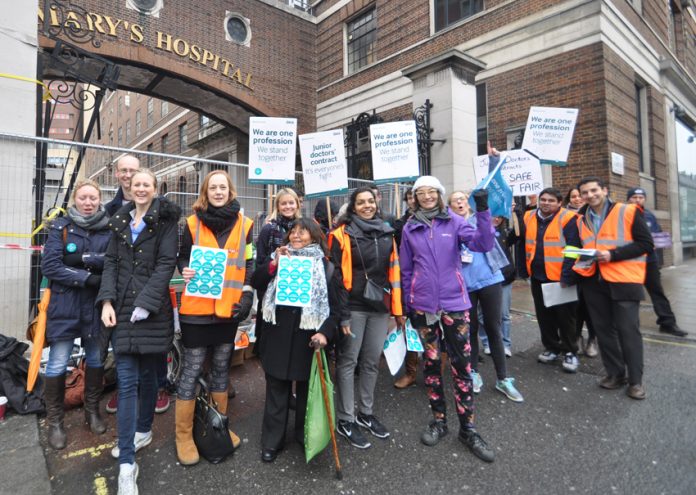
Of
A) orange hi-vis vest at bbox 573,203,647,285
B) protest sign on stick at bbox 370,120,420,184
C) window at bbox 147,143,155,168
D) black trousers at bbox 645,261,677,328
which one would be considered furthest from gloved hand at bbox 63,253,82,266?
black trousers at bbox 645,261,677,328

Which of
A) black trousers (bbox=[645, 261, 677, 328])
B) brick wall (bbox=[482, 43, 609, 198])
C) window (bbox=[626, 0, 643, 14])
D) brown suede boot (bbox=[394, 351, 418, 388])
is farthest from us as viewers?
window (bbox=[626, 0, 643, 14])

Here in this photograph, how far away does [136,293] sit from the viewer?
2.51m

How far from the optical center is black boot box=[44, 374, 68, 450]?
2922 millimetres

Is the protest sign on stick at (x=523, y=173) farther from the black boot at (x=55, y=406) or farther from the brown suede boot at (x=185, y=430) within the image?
the black boot at (x=55, y=406)

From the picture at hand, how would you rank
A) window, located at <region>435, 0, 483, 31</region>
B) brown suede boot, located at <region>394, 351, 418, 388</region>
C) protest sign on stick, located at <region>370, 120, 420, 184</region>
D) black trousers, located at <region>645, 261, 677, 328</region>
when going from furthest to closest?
window, located at <region>435, 0, 483, 31</region>
black trousers, located at <region>645, 261, 677, 328</region>
protest sign on stick, located at <region>370, 120, 420, 184</region>
brown suede boot, located at <region>394, 351, 418, 388</region>

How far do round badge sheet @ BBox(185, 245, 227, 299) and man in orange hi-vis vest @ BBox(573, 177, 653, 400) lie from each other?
3414 millimetres

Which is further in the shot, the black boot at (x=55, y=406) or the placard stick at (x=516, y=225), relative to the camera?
the placard stick at (x=516, y=225)

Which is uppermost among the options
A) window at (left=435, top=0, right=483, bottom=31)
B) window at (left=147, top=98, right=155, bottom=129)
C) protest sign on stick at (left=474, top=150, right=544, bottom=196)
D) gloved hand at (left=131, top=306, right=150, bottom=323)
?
window at (left=147, top=98, right=155, bottom=129)

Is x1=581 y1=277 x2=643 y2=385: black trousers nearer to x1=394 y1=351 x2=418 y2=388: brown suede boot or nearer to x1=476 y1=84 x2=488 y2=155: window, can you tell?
x1=394 y1=351 x2=418 y2=388: brown suede boot

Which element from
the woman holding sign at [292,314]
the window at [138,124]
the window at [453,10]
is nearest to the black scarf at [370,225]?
the woman holding sign at [292,314]

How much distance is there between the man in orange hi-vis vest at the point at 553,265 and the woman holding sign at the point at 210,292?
11.1 ft

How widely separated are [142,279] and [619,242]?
4.12 m

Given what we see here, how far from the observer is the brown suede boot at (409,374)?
3.93 metres

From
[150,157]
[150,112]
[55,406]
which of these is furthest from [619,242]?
[150,112]
